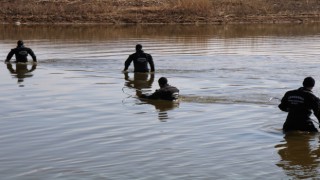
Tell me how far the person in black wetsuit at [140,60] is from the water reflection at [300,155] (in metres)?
10.1

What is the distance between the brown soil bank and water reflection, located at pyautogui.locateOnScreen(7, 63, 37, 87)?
27.4 meters

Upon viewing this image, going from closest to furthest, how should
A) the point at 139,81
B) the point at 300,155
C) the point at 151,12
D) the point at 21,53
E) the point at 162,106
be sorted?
the point at 300,155, the point at 162,106, the point at 139,81, the point at 21,53, the point at 151,12

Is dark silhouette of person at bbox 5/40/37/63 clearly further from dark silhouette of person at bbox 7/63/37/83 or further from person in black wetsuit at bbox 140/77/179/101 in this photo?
person in black wetsuit at bbox 140/77/179/101

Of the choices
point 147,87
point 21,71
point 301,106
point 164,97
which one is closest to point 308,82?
point 301,106

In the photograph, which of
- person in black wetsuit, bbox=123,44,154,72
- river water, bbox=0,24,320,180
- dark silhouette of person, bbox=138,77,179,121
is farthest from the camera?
person in black wetsuit, bbox=123,44,154,72

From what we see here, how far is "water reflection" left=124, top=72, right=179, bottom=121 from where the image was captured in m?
16.6

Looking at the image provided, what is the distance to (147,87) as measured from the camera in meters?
21.0

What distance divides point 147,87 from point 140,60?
8.37 ft

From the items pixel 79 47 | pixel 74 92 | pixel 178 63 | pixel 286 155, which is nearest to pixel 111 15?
pixel 79 47

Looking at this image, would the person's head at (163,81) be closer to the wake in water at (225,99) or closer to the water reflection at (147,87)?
the water reflection at (147,87)

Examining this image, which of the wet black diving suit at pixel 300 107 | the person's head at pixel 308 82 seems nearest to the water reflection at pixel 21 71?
the wet black diving suit at pixel 300 107

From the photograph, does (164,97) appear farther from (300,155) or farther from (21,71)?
(21,71)

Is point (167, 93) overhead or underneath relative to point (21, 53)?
underneath

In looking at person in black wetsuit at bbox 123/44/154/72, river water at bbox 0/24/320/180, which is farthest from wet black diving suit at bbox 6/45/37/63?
person in black wetsuit at bbox 123/44/154/72
